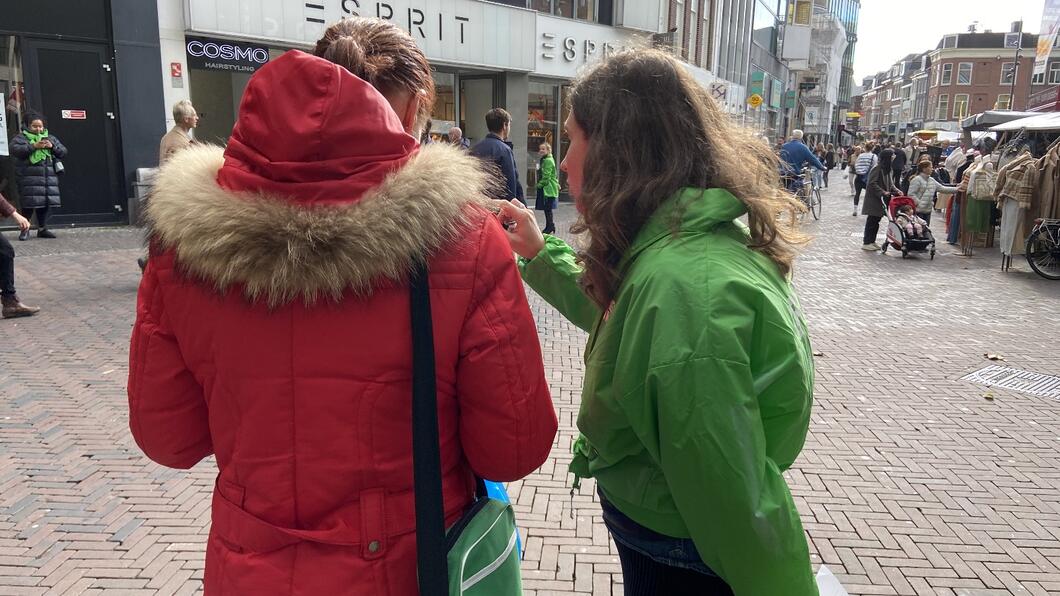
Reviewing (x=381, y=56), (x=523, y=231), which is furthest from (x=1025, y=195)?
(x=381, y=56)

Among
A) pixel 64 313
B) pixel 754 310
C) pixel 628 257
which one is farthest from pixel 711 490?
pixel 64 313

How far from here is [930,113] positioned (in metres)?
92.7

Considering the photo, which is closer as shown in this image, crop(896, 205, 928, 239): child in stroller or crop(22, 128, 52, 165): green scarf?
crop(22, 128, 52, 165): green scarf

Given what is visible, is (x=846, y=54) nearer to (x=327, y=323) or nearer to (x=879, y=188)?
(x=879, y=188)

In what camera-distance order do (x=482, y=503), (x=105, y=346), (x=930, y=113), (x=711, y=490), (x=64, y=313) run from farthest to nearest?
(x=930, y=113), (x=64, y=313), (x=105, y=346), (x=482, y=503), (x=711, y=490)

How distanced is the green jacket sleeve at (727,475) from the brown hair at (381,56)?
1.20 metres

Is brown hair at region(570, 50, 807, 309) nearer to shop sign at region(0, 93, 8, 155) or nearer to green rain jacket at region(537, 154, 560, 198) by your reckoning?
green rain jacket at region(537, 154, 560, 198)

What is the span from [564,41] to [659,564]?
18606 millimetres

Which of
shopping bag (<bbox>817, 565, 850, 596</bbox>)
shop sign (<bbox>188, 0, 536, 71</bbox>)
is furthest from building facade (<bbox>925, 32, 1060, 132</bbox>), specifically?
shopping bag (<bbox>817, 565, 850, 596</bbox>)

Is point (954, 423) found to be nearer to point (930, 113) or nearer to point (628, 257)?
point (628, 257)

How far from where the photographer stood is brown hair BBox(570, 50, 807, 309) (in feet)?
5.23

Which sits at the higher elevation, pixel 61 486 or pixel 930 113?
pixel 930 113

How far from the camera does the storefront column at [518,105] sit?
712 inches

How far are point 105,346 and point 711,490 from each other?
6157 mm
